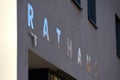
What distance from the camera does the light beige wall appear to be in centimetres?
995

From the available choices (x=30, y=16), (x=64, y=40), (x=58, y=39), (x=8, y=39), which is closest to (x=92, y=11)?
(x=64, y=40)

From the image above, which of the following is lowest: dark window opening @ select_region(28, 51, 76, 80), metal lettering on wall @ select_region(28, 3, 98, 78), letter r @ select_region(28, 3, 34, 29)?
dark window opening @ select_region(28, 51, 76, 80)

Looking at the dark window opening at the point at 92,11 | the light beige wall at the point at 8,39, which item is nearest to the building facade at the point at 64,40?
the dark window opening at the point at 92,11

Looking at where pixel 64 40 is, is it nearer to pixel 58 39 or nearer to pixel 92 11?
pixel 58 39

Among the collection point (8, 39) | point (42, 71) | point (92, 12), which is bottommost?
point (42, 71)

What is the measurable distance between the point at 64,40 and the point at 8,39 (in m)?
3.85

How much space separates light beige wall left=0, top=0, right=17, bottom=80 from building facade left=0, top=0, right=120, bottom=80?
104 mm

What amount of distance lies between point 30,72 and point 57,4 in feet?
5.82

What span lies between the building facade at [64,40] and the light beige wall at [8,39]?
0.10 m

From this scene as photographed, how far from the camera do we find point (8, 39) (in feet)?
33.2

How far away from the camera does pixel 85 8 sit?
16.6 m

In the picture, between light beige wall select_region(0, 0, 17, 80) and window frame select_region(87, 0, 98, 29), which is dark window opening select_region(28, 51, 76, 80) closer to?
light beige wall select_region(0, 0, 17, 80)

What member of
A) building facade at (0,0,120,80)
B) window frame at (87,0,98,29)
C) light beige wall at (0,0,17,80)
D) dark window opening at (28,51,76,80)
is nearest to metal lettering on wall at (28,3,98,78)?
building facade at (0,0,120,80)

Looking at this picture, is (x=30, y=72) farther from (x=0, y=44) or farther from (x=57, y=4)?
(x=0, y=44)
